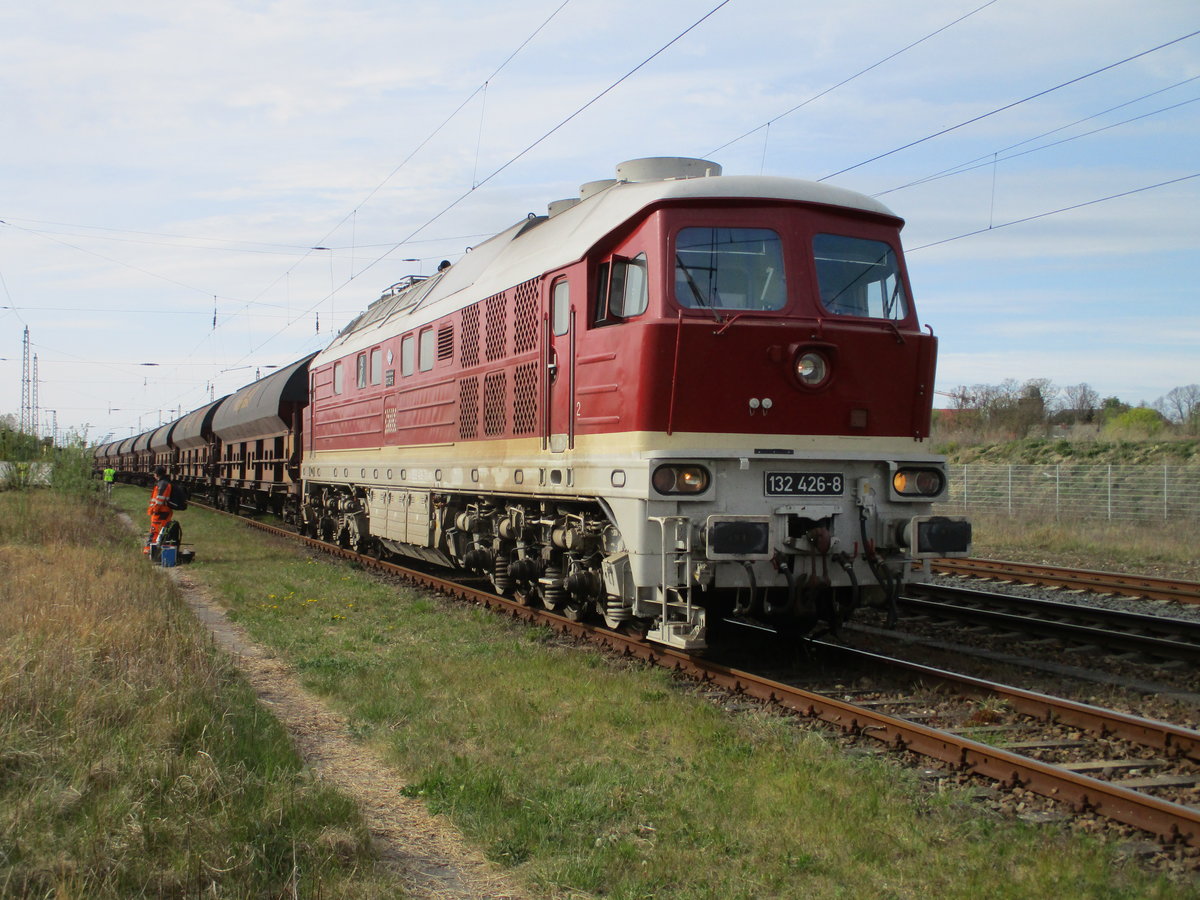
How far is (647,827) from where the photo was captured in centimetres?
481

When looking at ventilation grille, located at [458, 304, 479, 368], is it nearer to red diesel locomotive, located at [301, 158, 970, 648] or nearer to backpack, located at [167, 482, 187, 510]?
red diesel locomotive, located at [301, 158, 970, 648]

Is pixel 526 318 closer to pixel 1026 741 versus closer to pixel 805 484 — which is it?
pixel 805 484

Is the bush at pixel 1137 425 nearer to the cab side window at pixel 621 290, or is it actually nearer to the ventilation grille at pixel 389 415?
the ventilation grille at pixel 389 415

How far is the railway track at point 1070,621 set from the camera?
877cm

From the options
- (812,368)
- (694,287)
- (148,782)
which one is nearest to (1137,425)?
(812,368)

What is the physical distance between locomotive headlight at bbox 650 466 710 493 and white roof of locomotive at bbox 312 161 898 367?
2143 mm

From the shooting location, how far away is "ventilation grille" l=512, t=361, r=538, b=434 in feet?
31.6

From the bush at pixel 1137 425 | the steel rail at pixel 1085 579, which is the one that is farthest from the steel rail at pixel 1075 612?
the bush at pixel 1137 425

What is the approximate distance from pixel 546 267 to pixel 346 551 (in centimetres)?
1022

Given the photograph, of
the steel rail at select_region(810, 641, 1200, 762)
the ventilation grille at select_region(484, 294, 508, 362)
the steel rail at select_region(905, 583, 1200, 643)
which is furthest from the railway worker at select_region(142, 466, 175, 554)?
the steel rail at select_region(810, 641, 1200, 762)

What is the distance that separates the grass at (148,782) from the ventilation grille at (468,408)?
163 inches

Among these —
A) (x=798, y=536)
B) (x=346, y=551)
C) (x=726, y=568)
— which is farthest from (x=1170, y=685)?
(x=346, y=551)

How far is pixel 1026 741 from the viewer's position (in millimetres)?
6211

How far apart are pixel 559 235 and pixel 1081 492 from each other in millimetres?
23185
